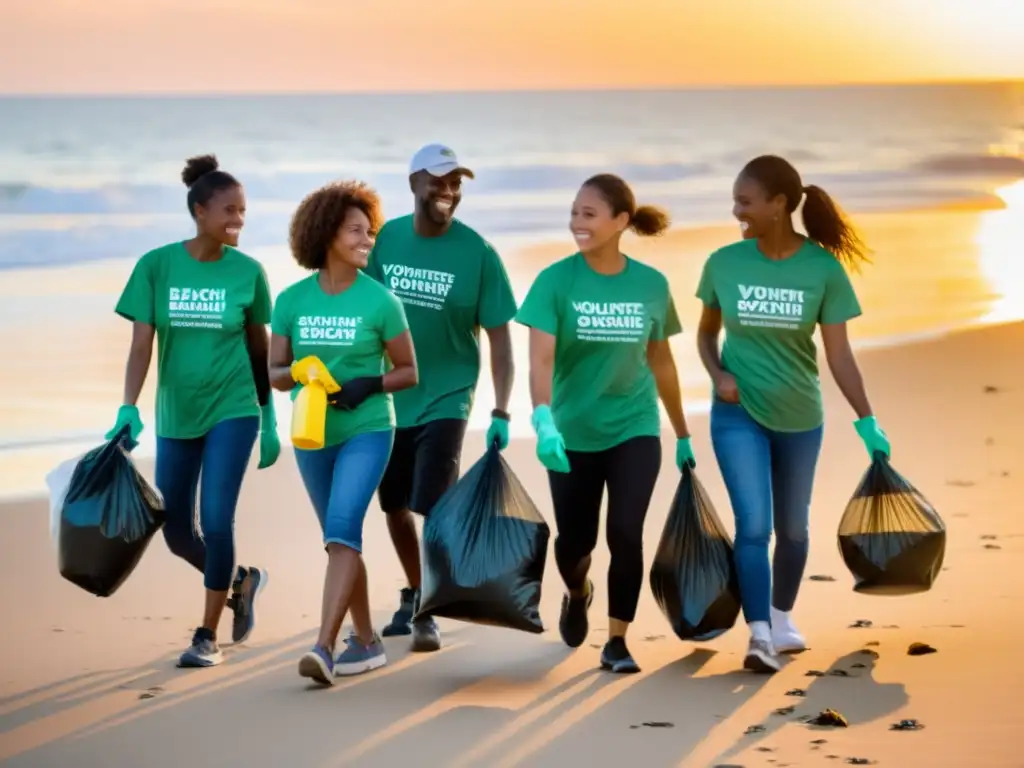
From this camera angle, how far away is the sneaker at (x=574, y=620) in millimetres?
6781

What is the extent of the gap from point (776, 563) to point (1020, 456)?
3509mm

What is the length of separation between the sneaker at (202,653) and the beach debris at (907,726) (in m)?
2.32

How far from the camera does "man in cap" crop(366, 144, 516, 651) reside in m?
6.81

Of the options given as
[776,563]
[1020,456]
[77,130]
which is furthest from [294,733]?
[77,130]

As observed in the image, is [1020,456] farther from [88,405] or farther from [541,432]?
[88,405]

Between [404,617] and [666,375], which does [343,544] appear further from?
[666,375]

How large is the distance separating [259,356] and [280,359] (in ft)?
1.51

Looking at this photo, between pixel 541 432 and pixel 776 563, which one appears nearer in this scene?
pixel 541 432

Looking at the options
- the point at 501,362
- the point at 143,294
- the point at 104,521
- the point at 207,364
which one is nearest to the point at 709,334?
the point at 501,362

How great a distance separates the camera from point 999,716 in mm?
5645

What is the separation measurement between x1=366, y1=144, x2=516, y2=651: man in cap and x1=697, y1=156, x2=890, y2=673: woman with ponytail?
0.82 metres

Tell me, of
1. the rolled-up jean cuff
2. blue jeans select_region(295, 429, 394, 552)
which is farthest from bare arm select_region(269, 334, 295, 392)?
the rolled-up jean cuff

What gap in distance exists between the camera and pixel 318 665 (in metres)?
6.06

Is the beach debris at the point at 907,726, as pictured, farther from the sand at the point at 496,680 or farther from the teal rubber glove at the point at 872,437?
the teal rubber glove at the point at 872,437
